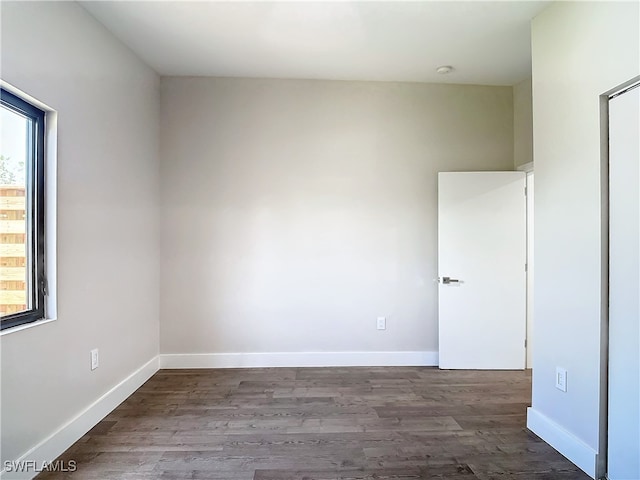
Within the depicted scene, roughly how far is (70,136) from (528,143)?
12.2 ft

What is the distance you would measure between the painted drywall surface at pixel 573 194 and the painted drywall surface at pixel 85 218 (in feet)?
9.58

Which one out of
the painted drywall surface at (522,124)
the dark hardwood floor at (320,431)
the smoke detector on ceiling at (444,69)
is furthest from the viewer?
the painted drywall surface at (522,124)

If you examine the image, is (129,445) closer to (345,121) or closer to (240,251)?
(240,251)

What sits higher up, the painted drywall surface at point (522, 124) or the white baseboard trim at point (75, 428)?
the painted drywall surface at point (522, 124)

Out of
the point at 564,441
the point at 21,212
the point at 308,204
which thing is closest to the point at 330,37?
the point at 308,204

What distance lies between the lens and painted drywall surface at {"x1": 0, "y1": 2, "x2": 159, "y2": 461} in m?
1.79

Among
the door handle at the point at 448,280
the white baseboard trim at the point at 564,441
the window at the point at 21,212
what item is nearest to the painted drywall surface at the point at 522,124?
the door handle at the point at 448,280

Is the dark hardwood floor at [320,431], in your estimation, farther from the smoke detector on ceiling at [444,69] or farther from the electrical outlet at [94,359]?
the smoke detector on ceiling at [444,69]

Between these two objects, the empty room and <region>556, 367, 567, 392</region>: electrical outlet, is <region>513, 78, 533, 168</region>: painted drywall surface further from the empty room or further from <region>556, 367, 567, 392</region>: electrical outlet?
<region>556, 367, 567, 392</region>: electrical outlet

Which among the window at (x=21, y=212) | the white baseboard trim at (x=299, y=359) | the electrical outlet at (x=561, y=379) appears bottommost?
the white baseboard trim at (x=299, y=359)

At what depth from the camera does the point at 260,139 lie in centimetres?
342

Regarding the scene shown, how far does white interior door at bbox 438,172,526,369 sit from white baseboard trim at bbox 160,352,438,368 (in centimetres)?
30

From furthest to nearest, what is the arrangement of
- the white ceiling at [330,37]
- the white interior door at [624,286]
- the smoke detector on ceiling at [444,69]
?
1. the smoke detector on ceiling at [444,69]
2. the white ceiling at [330,37]
3. the white interior door at [624,286]

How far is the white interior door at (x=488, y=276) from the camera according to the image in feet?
11.1
